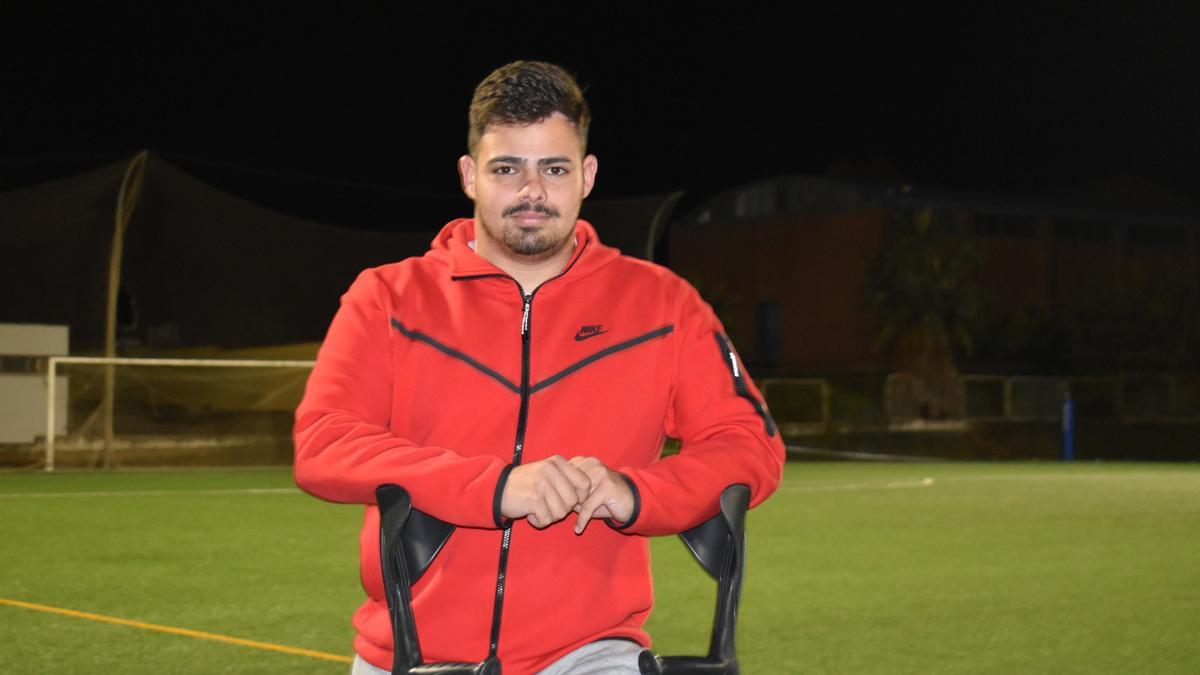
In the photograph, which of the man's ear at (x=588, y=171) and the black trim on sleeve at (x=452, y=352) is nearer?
the black trim on sleeve at (x=452, y=352)

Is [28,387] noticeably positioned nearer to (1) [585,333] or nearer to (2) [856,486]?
(2) [856,486]

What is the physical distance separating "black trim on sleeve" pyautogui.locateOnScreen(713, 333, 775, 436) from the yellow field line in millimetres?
4003

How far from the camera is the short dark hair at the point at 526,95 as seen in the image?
2.73 metres

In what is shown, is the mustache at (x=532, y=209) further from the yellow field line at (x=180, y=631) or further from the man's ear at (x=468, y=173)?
the yellow field line at (x=180, y=631)

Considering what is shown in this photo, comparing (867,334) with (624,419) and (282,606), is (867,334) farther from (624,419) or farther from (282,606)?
(624,419)

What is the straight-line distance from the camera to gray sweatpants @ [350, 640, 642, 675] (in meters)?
2.70

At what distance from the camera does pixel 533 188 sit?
2754 mm

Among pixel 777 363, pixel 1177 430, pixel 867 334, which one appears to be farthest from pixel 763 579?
pixel 777 363

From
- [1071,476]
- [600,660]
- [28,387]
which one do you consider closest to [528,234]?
[600,660]

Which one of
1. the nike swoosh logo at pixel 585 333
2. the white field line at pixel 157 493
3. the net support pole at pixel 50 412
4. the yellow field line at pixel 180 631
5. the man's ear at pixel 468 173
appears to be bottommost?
the white field line at pixel 157 493

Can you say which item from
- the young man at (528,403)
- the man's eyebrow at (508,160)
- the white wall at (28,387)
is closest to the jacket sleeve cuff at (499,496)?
the young man at (528,403)

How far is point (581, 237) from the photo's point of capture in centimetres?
301

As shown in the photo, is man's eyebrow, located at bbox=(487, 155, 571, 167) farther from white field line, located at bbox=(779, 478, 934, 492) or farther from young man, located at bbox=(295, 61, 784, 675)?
white field line, located at bbox=(779, 478, 934, 492)

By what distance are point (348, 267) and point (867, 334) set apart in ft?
137
